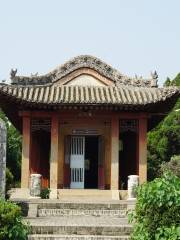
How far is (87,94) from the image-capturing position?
19.0 meters

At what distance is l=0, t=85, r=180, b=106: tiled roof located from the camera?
18.1 m

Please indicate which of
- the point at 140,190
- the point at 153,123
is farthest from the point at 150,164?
the point at 140,190

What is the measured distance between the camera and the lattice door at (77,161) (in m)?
19.9

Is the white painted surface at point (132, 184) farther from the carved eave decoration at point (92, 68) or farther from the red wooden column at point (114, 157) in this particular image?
the carved eave decoration at point (92, 68)

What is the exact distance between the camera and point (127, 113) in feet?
62.3

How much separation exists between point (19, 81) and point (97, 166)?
4.75 metres

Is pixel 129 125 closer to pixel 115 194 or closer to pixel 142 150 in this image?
pixel 142 150

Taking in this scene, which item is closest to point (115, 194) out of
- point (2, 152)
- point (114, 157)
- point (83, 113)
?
point (114, 157)

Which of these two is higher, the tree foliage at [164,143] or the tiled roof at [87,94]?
the tiled roof at [87,94]

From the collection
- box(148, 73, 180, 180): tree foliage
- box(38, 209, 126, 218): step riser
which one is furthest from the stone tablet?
box(148, 73, 180, 180): tree foliage

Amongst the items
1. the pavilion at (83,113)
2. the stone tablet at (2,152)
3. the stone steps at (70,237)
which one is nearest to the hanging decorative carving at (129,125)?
the pavilion at (83,113)

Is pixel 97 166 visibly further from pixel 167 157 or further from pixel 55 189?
pixel 167 157

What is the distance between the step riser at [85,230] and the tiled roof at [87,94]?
23.1 ft

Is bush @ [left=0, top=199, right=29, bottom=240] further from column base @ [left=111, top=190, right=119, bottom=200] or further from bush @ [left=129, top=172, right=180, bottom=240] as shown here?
column base @ [left=111, top=190, right=119, bottom=200]
